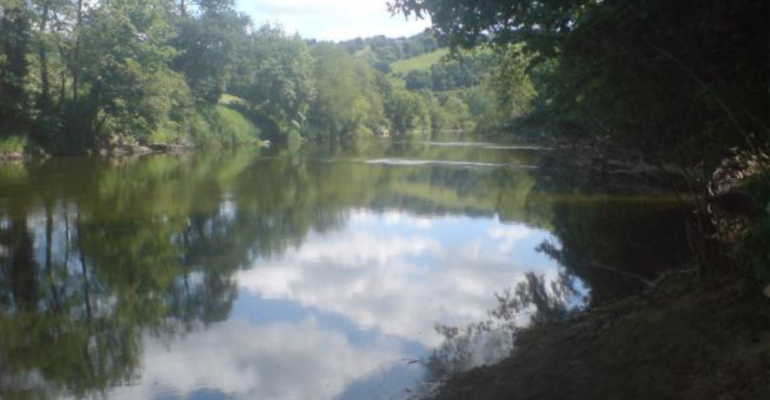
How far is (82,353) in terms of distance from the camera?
929cm

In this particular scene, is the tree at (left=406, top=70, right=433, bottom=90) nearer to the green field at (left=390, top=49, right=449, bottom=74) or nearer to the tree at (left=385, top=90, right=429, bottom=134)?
the green field at (left=390, top=49, right=449, bottom=74)

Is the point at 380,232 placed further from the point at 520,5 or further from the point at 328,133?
the point at 328,133

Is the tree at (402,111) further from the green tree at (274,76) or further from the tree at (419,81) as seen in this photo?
the tree at (419,81)

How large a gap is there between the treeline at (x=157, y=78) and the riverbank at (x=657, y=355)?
23.4 m

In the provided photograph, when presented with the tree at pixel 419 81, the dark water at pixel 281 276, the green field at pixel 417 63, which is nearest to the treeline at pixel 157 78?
the dark water at pixel 281 276

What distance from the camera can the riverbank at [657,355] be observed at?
199 inches

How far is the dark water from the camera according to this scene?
873cm

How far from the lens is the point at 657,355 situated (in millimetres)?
5867

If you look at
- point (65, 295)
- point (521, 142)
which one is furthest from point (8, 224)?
point (521, 142)

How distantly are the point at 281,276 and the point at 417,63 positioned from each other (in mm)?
160630

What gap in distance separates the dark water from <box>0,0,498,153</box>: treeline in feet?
38.1

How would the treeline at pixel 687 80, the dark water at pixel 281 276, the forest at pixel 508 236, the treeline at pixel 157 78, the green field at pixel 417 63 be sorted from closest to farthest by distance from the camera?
1. the treeline at pixel 687 80
2. the forest at pixel 508 236
3. the dark water at pixel 281 276
4. the treeline at pixel 157 78
5. the green field at pixel 417 63

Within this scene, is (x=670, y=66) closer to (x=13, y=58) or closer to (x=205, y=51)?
(x=13, y=58)

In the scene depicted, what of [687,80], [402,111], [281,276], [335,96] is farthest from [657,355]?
[402,111]
